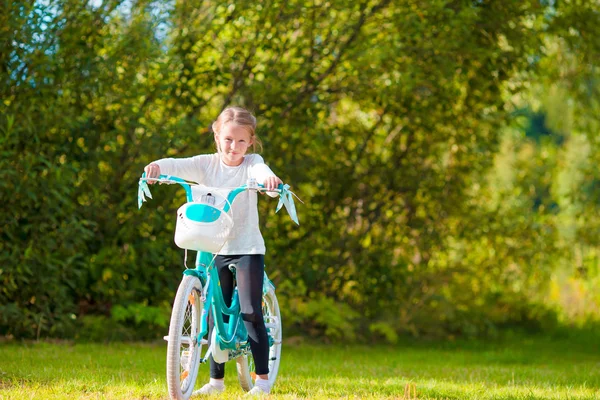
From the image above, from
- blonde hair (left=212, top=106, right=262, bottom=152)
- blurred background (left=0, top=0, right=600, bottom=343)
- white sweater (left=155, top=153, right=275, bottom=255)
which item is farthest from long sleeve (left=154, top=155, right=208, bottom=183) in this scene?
blurred background (left=0, top=0, right=600, bottom=343)

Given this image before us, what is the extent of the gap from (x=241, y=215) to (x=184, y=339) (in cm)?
73

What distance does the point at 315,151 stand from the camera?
9344 mm

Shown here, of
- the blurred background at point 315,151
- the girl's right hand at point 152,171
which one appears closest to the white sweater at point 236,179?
the girl's right hand at point 152,171

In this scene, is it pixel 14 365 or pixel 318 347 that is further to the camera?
pixel 318 347

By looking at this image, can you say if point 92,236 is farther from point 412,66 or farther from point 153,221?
point 412,66

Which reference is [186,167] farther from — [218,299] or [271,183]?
[218,299]

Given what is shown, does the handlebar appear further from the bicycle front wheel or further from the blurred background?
the blurred background

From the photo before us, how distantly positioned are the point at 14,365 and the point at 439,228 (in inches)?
220

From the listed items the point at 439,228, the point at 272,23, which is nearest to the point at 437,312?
the point at 439,228

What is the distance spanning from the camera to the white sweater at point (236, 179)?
14.8 feet

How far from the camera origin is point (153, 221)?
8.16 metres

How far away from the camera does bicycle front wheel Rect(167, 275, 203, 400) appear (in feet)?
13.5

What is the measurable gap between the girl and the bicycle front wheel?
27 cm

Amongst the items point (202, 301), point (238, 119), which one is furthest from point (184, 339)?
point (238, 119)
